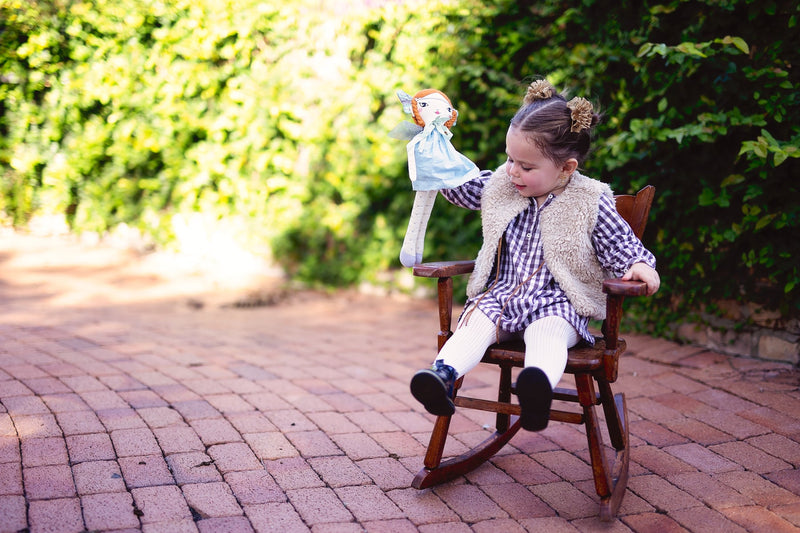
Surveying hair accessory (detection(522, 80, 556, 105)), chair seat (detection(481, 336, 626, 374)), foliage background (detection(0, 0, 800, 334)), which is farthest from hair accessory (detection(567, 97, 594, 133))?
foliage background (detection(0, 0, 800, 334))

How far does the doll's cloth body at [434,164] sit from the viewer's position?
232 cm

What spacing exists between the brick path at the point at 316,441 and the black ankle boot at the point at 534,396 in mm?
360

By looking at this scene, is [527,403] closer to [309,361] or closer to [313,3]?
[309,361]

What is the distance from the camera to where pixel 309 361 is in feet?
12.0

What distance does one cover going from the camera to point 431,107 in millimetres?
2363

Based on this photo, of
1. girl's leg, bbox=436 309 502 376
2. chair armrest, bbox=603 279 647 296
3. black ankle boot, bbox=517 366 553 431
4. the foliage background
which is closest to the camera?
black ankle boot, bbox=517 366 553 431

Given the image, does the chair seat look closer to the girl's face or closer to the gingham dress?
the gingham dress

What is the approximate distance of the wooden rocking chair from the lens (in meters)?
2.08

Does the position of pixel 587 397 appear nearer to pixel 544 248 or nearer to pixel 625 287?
pixel 625 287

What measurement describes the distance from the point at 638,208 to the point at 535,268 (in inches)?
15.8

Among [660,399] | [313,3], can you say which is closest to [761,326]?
[660,399]

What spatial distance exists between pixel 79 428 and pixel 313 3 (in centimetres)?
419

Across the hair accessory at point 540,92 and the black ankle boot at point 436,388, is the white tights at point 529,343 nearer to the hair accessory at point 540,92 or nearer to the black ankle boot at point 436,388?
the black ankle boot at point 436,388

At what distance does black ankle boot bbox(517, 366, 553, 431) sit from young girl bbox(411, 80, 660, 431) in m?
0.15
